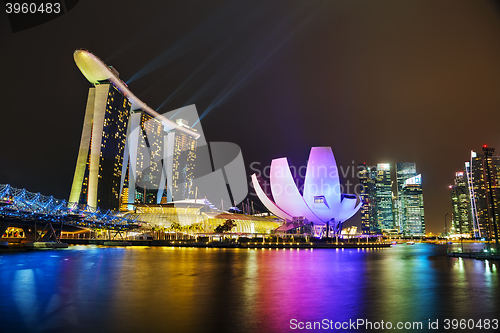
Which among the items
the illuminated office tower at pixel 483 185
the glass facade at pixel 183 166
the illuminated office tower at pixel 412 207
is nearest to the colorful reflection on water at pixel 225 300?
the illuminated office tower at pixel 483 185

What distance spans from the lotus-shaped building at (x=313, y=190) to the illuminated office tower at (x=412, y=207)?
105854 millimetres

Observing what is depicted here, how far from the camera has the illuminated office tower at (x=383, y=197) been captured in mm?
143625

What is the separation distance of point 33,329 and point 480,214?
359 feet

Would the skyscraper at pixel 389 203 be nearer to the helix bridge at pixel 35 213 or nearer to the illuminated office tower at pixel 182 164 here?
the illuminated office tower at pixel 182 164

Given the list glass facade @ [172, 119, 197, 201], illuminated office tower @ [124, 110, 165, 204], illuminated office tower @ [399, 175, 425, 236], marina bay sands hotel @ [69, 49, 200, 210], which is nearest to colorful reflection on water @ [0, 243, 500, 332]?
marina bay sands hotel @ [69, 49, 200, 210]

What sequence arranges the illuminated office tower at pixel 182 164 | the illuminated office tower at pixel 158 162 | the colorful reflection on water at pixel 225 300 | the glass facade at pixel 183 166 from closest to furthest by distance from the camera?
the colorful reflection on water at pixel 225 300
the illuminated office tower at pixel 158 162
the illuminated office tower at pixel 182 164
the glass facade at pixel 183 166

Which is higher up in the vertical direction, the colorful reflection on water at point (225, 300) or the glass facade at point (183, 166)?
the glass facade at point (183, 166)

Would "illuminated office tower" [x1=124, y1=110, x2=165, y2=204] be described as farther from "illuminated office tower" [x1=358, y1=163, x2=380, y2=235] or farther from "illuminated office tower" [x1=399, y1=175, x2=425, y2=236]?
"illuminated office tower" [x1=399, y1=175, x2=425, y2=236]

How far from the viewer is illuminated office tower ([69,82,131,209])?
7050 centimetres

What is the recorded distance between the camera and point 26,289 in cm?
1055

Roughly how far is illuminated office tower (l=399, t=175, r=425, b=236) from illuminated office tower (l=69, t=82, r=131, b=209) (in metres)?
106

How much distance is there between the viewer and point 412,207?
464 feet

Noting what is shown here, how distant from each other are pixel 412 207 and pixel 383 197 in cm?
1229

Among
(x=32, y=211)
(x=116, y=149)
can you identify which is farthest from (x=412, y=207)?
(x=32, y=211)
